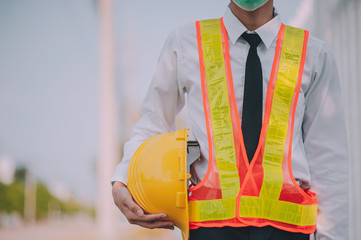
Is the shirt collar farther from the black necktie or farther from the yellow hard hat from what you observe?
the yellow hard hat

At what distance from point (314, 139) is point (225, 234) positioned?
1.63 ft

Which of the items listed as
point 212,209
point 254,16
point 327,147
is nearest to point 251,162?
point 212,209

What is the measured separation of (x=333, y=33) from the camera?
3.52 m

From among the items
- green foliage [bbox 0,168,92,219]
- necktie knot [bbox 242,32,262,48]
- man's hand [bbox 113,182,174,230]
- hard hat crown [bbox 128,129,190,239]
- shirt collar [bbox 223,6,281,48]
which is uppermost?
shirt collar [bbox 223,6,281,48]

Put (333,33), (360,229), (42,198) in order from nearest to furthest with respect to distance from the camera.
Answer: (360,229) → (333,33) → (42,198)

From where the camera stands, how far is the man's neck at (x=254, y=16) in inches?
61.7

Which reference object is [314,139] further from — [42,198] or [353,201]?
[42,198]

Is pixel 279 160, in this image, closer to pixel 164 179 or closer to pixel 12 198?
pixel 164 179

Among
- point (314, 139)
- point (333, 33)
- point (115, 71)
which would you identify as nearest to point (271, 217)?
point (314, 139)

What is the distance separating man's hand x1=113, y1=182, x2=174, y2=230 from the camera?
4.34ft

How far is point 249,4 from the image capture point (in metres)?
1.49

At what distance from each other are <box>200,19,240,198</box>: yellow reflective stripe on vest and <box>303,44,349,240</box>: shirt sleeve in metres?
0.33

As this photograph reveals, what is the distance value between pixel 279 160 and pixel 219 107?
0.27 m

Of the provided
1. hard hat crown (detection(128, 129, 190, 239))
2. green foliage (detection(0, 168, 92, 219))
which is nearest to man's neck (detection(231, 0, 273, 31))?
hard hat crown (detection(128, 129, 190, 239))
